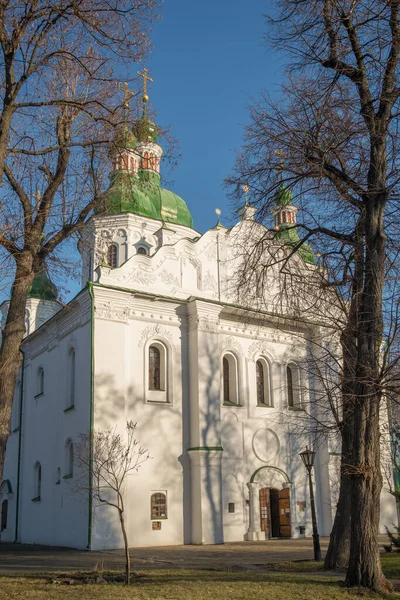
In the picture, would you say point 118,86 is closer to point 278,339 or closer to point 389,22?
point 389,22

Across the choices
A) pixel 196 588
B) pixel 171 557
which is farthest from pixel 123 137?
pixel 171 557

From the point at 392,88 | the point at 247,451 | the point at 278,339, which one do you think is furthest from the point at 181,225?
the point at 392,88

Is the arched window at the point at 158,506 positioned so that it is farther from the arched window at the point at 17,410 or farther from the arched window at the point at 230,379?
the arched window at the point at 17,410

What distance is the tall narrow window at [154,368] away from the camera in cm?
2219

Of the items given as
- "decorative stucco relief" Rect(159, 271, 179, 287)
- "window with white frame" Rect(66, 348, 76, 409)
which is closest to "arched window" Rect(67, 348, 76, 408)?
"window with white frame" Rect(66, 348, 76, 409)

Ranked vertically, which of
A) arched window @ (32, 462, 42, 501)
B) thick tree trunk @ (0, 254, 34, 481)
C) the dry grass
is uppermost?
thick tree trunk @ (0, 254, 34, 481)

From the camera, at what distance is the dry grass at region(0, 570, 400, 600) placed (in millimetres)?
9094

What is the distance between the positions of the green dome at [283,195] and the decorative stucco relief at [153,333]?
11093mm

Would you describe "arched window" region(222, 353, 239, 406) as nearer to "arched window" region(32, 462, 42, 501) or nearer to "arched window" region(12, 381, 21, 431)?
"arched window" region(32, 462, 42, 501)

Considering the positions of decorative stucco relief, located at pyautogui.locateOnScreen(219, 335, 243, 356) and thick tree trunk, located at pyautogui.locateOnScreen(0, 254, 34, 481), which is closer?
thick tree trunk, located at pyautogui.locateOnScreen(0, 254, 34, 481)

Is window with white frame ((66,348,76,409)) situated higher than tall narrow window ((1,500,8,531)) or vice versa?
window with white frame ((66,348,76,409))

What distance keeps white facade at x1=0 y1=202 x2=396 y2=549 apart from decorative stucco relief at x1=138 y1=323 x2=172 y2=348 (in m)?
0.04

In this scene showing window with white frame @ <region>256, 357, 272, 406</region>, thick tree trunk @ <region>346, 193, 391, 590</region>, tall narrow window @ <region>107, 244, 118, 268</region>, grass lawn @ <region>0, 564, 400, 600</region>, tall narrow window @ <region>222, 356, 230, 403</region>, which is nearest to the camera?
grass lawn @ <region>0, 564, 400, 600</region>

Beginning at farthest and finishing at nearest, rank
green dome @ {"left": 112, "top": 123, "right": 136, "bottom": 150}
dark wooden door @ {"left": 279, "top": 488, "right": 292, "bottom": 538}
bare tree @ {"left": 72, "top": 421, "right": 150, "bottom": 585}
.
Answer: dark wooden door @ {"left": 279, "top": 488, "right": 292, "bottom": 538}
bare tree @ {"left": 72, "top": 421, "right": 150, "bottom": 585}
green dome @ {"left": 112, "top": 123, "right": 136, "bottom": 150}
